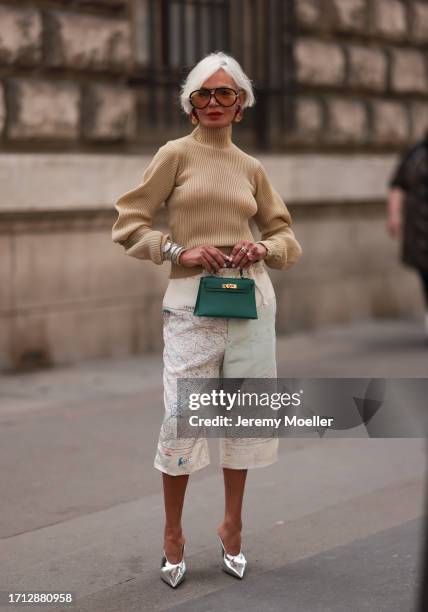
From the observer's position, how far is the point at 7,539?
466 cm

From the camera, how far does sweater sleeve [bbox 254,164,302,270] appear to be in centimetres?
421

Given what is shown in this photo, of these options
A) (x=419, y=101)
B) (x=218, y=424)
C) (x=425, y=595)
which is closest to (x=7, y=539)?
(x=218, y=424)

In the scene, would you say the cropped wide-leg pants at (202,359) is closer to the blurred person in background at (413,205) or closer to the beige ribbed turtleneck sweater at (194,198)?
the beige ribbed turtleneck sweater at (194,198)

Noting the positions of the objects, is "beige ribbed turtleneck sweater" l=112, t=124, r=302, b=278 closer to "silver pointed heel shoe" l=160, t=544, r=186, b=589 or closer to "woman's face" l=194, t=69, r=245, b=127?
"woman's face" l=194, t=69, r=245, b=127

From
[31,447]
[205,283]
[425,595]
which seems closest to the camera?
[425,595]

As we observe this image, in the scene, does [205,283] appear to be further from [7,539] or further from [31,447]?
[31,447]

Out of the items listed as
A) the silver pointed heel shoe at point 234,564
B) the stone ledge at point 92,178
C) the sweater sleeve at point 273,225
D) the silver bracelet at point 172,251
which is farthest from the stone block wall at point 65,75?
the silver pointed heel shoe at point 234,564

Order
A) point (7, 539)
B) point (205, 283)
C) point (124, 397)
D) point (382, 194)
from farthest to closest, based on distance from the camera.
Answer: point (382, 194)
point (124, 397)
point (7, 539)
point (205, 283)

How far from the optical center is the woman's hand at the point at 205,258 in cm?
399

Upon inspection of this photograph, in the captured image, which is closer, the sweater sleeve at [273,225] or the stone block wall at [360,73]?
the sweater sleeve at [273,225]

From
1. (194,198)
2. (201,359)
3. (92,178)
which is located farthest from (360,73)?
(201,359)

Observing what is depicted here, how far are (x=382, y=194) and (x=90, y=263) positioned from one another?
347 cm

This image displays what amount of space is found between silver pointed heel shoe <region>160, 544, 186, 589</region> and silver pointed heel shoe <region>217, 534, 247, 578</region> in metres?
0.16

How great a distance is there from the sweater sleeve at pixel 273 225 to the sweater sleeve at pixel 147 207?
1.06 ft
